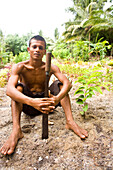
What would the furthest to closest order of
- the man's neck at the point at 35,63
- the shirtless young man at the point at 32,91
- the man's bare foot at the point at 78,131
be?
1. the man's neck at the point at 35,63
2. the man's bare foot at the point at 78,131
3. the shirtless young man at the point at 32,91

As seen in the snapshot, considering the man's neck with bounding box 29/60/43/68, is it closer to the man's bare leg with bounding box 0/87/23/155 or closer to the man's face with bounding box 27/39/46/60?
the man's face with bounding box 27/39/46/60

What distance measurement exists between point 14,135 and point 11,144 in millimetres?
95

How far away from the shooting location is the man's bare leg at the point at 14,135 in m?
1.17

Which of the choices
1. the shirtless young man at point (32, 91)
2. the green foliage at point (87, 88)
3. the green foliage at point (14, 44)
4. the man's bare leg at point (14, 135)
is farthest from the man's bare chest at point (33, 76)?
the green foliage at point (14, 44)

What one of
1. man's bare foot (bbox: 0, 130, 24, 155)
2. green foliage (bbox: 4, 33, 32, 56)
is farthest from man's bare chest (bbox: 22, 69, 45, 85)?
green foliage (bbox: 4, 33, 32, 56)

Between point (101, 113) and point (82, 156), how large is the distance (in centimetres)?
92

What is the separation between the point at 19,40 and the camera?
581 inches

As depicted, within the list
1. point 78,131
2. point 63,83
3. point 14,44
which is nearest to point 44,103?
point 63,83

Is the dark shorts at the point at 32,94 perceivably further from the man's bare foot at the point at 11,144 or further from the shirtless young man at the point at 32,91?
the man's bare foot at the point at 11,144

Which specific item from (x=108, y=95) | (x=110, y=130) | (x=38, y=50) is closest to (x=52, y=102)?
(x=38, y=50)

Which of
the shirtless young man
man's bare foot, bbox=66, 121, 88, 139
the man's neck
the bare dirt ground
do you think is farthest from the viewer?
the man's neck

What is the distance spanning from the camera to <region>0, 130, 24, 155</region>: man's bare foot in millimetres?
1156

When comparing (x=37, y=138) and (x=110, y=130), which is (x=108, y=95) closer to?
(x=110, y=130)

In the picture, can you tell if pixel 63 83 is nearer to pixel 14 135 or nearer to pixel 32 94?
pixel 32 94
